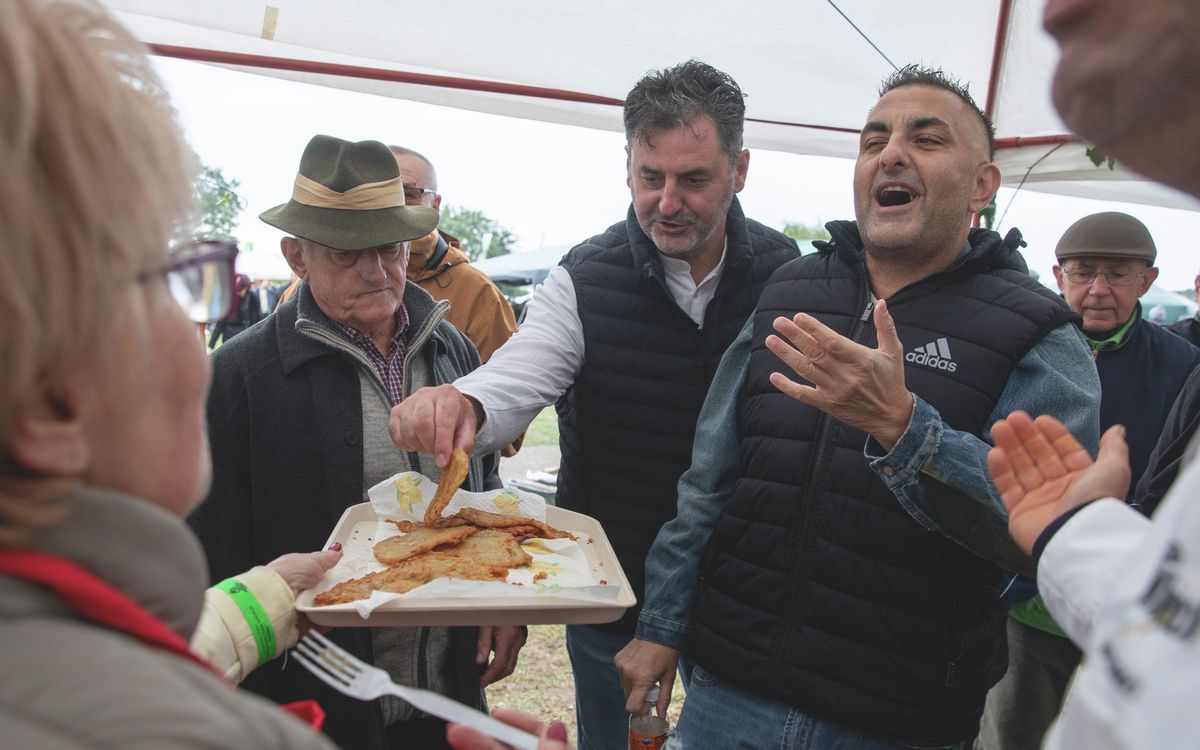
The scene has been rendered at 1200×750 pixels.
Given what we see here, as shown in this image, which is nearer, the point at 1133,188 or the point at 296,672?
the point at 296,672

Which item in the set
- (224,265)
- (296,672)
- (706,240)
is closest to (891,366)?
(706,240)

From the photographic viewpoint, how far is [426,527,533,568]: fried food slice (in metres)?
2.03

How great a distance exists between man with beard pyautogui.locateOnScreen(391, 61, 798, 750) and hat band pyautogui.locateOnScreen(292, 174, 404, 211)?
647 millimetres

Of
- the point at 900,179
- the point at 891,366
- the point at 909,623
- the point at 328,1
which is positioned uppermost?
the point at 328,1

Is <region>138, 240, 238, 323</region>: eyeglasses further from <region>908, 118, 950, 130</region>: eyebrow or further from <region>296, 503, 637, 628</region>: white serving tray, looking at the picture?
<region>908, 118, 950, 130</region>: eyebrow

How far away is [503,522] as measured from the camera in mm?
2289

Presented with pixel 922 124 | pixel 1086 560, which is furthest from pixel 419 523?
pixel 922 124

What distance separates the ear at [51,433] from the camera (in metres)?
0.68

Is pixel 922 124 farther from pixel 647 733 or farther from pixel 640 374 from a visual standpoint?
pixel 647 733

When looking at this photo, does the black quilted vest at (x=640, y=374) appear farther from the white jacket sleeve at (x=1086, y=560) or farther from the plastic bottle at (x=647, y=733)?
the white jacket sleeve at (x=1086, y=560)

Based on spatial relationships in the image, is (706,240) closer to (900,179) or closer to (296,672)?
(900,179)

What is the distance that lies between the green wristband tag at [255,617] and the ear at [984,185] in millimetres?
2100

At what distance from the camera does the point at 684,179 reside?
2789 mm

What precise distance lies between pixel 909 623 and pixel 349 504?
1.61 m
